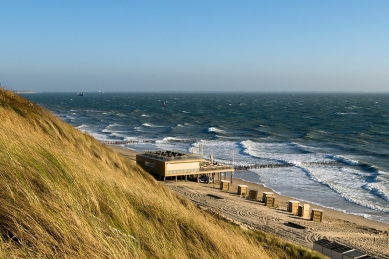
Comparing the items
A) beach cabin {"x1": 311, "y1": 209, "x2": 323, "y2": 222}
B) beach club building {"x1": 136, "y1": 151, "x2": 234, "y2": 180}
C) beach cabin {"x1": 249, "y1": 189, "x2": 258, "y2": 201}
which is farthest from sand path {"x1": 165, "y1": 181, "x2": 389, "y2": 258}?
beach club building {"x1": 136, "y1": 151, "x2": 234, "y2": 180}

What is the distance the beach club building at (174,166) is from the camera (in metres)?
31.5

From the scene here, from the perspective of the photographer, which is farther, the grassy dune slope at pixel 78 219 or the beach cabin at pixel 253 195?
the beach cabin at pixel 253 195

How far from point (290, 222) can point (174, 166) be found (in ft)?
36.6

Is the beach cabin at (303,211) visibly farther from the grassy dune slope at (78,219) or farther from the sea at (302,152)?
the grassy dune slope at (78,219)

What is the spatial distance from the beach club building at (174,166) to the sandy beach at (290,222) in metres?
1.64

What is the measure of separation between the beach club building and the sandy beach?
5.37ft

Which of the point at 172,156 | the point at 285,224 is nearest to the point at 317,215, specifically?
the point at 285,224

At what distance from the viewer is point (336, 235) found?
21.5 m

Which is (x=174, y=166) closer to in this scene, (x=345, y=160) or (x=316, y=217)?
(x=316, y=217)

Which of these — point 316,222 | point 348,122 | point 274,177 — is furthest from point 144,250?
point 348,122

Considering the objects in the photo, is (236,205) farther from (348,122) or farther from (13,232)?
(348,122)

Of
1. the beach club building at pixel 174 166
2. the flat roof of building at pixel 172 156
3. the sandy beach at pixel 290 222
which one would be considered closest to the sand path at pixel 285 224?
the sandy beach at pixel 290 222

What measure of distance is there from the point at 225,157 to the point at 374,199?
18.6m

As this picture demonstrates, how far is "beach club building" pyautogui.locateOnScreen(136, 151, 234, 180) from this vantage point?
3155 centimetres
